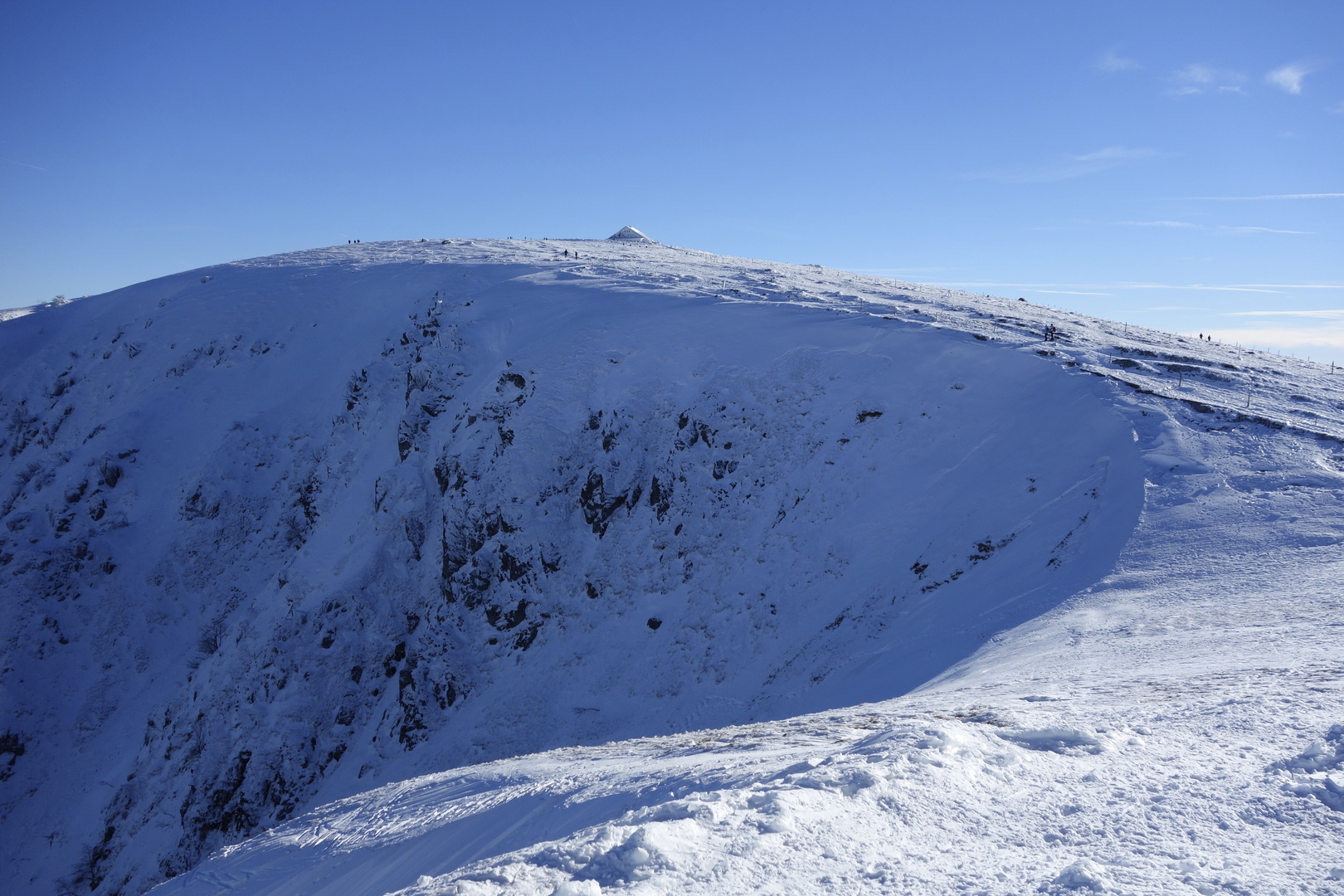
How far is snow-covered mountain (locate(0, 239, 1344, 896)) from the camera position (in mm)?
5684

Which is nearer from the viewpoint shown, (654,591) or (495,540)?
(654,591)

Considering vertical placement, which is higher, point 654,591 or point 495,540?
point 495,540

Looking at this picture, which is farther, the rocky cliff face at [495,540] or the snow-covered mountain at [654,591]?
the rocky cliff face at [495,540]

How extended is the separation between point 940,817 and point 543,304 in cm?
2920

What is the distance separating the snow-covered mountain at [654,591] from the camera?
5.68 metres

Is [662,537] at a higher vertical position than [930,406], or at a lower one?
lower

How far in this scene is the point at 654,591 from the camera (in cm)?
2216

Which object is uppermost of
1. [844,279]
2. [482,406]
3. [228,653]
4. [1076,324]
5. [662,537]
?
[844,279]

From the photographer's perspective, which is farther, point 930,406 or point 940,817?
point 930,406

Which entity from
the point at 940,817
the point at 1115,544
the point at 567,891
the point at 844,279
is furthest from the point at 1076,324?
the point at 567,891

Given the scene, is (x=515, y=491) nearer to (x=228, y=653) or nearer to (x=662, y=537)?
(x=662, y=537)

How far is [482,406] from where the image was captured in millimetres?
26875

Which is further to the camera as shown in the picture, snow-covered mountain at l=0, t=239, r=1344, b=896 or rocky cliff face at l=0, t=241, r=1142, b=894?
rocky cliff face at l=0, t=241, r=1142, b=894

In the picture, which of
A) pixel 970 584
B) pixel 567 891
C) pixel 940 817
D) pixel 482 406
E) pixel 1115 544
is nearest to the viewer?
pixel 567 891
